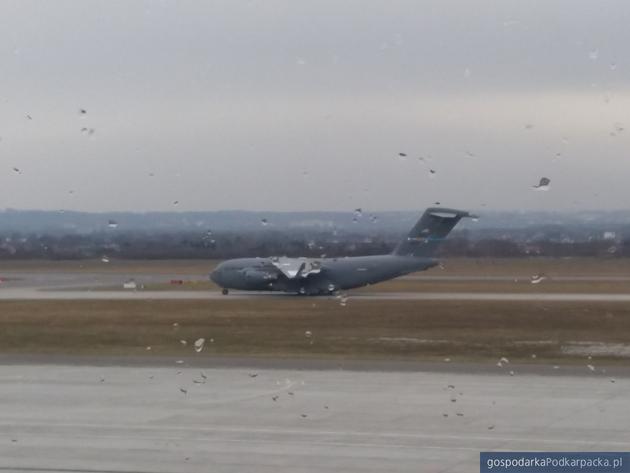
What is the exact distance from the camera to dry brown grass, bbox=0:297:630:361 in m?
35.2

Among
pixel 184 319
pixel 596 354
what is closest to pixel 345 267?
pixel 184 319

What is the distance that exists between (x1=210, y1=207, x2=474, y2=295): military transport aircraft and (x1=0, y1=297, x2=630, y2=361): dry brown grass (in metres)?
→ 7.16

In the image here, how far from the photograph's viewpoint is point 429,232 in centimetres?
7062

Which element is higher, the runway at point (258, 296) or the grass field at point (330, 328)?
the runway at point (258, 296)

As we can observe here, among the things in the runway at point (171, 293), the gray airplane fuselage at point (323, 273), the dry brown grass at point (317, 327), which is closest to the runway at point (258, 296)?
the runway at point (171, 293)

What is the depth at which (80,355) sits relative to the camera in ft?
108

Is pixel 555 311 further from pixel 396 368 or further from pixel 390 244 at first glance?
pixel 390 244

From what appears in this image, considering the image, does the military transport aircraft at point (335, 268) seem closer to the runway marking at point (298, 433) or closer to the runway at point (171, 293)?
the runway at point (171, 293)

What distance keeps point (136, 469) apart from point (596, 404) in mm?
9718

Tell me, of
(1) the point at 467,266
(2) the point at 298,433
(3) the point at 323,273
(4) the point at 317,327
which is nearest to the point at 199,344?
(4) the point at 317,327

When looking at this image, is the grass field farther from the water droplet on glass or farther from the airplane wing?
the airplane wing

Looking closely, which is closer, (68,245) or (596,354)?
(596,354)

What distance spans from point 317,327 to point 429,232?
27.1m

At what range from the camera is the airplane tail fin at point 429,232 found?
70062mm
